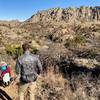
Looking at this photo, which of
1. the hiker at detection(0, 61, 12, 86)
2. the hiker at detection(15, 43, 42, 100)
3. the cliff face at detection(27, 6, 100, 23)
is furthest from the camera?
the cliff face at detection(27, 6, 100, 23)

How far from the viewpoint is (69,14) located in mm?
163625

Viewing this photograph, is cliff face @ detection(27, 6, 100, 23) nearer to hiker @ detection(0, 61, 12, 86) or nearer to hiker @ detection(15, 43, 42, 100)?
hiker @ detection(0, 61, 12, 86)

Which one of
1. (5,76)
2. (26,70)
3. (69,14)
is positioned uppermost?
(26,70)

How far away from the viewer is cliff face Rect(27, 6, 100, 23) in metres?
160

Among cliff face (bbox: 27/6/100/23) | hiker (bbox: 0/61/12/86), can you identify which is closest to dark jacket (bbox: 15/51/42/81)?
hiker (bbox: 0/61/12/86)

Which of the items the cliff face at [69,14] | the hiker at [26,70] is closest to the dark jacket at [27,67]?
the hiker at [26,70]

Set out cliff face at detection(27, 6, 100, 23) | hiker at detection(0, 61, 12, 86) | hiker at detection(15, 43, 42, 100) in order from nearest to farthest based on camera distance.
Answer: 1. hiker at detection(15, 43, 42, 100)
2. hiker at detection(0, 61, 12, 86)
3. cliff face at detection(27, 6, 100, 23)

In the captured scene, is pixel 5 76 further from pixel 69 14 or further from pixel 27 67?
pixel 69 14

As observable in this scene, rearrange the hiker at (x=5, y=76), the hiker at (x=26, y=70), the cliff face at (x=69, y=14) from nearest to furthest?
the hiker at (x=26, y=70), the hiker at (x=5, y=76), the cliff face at (x=69, y=14)

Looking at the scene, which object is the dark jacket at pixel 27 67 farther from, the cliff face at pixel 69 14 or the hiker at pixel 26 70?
the cliff face at pixel 69 14

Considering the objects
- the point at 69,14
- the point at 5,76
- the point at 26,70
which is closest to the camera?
the point at 26,70

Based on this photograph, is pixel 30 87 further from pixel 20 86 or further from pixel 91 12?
pixel 91 12

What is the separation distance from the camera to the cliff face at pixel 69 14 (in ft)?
527

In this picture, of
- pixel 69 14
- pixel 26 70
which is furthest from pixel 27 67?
pixel 69 14
